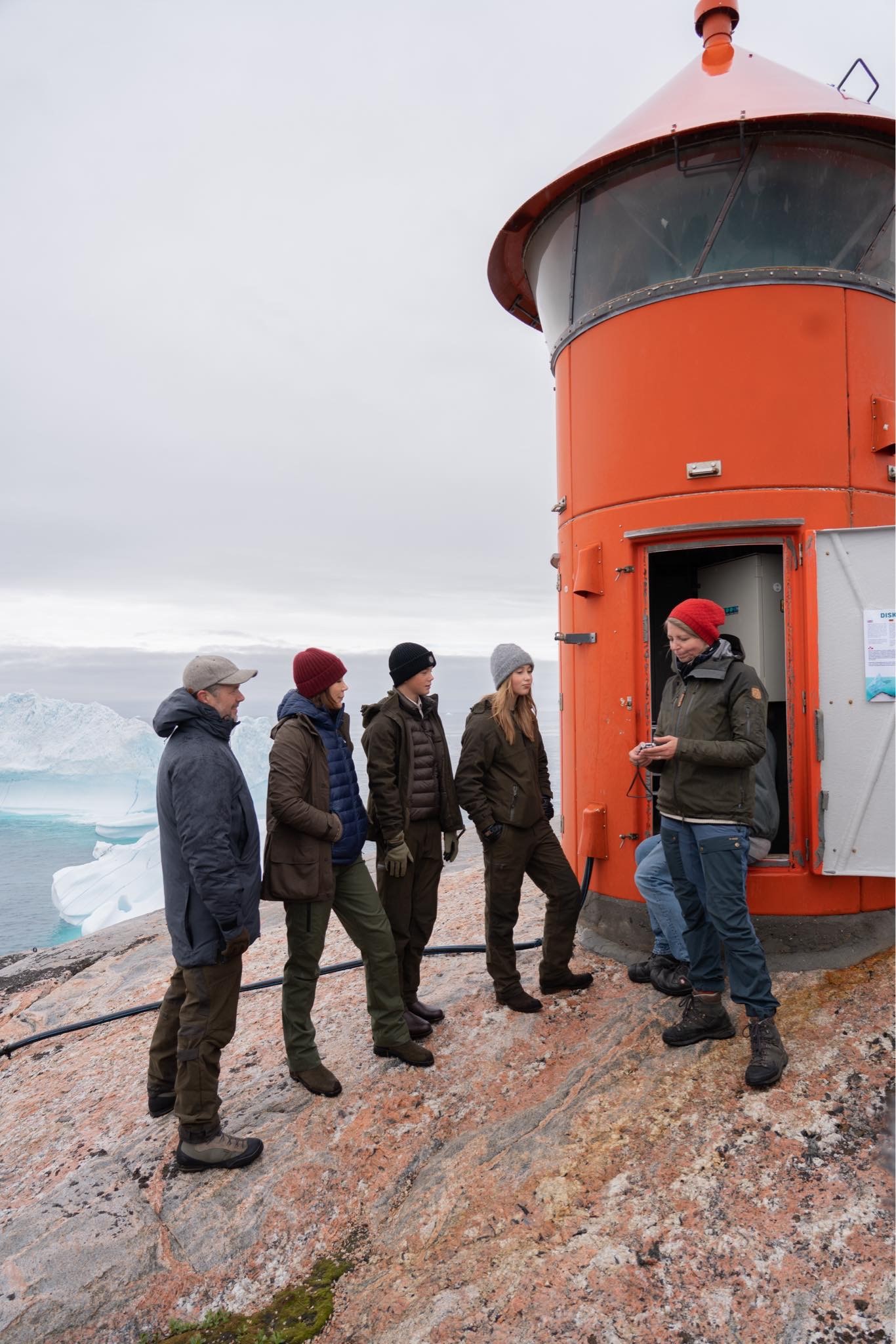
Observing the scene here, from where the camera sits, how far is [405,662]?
184 inches

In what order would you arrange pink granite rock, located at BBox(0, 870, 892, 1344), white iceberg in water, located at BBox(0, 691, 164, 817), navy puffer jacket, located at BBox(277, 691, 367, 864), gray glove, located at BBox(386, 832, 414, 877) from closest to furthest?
1. pink granite rock, located at BBox(0, 870, 892, 1344)
2. navy puffer jacket, located at BBox(277, 691, 367, 864)
3. gray glove, located at BBox(386, 832, 414, 877)
4. white iceberg in water, located at BBox(0, 691, 164, 817)

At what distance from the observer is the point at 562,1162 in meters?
3.50

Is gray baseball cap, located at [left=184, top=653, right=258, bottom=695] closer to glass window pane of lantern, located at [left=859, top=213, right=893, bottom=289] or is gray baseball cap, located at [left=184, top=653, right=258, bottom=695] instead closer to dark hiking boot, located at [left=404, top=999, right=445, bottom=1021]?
dark hiking boot, located at [left=404, top=999, right=445, bottom=1021]

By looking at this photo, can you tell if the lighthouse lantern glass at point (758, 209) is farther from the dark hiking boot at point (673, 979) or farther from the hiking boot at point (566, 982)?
the hiking boot at point (566, 982)

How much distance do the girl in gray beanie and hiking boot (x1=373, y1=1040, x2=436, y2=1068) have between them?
2.26 feet

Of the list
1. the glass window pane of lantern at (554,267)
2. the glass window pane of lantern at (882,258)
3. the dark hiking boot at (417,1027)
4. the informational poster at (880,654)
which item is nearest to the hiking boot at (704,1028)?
the dark hiking boot at (417,1027)

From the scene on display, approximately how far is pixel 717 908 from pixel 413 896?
178 cm

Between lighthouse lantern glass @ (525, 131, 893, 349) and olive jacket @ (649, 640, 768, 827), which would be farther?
lighthouse lantern glass @ (525, 131, 893, 349)

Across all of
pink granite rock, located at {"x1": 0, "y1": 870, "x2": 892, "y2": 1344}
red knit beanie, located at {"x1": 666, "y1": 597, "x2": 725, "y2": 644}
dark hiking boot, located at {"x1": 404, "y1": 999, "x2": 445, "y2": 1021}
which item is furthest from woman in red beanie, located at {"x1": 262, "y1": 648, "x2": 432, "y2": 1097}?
red knit beanie, located at {"x1": 666, "y1": 597, "x2": 725, "y2": 644}

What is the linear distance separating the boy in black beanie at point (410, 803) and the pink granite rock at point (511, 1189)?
0.70m

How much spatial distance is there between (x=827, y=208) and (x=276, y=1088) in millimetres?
6350

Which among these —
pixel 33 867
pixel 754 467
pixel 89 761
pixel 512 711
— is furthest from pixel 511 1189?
pixel 33 867

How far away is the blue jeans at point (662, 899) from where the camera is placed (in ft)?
15.4

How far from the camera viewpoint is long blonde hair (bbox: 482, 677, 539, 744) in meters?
4.81
